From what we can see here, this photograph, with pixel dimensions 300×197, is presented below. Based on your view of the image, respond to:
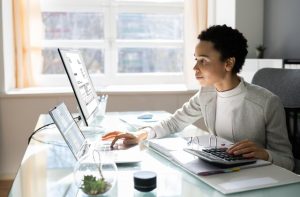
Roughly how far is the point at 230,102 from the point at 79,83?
2.14 feet

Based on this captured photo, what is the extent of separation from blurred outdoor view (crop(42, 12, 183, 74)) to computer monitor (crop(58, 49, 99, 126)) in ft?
5.48

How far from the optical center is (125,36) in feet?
11.6

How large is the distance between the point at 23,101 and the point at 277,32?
218 cm

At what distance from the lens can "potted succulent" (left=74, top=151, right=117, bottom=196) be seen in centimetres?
89

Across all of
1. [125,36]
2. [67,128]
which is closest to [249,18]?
Result: [125,36]

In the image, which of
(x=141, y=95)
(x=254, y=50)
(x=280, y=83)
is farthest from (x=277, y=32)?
(x=280, y=83)

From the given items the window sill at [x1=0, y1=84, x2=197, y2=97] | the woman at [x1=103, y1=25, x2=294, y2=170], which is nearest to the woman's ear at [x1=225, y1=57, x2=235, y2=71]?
the woman at [x1=103, y1=25, x2=294, y2=170]

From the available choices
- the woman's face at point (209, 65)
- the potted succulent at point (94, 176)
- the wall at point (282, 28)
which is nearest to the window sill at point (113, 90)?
the wall at point (282, 28)

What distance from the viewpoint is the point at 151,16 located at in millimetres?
3578

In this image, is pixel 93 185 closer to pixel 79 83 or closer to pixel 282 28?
pixel 79 83

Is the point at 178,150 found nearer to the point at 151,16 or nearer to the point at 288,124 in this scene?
the point at 288,124

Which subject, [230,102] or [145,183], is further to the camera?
[230,102]

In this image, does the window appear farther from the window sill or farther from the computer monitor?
the computer monitor

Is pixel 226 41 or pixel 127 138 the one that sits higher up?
pixel 226 41
